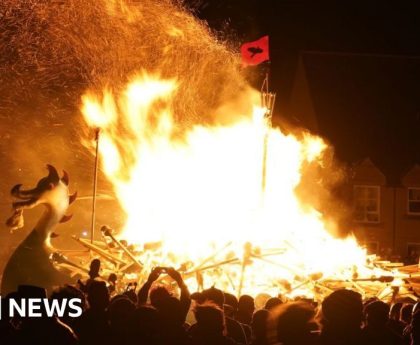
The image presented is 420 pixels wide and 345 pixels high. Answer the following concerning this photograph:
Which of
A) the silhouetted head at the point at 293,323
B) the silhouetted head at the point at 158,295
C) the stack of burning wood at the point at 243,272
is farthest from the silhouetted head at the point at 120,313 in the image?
the stack of burning wood at the point at 243,272

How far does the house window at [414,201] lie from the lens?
85.5 feet

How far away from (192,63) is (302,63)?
55.3 ft

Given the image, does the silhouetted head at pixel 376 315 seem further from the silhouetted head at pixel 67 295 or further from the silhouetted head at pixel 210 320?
the silhouetted head at pixel 67 295

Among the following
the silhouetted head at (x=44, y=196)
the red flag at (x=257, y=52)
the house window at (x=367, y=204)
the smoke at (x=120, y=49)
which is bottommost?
the silhouetted head at (x=44, y=196)

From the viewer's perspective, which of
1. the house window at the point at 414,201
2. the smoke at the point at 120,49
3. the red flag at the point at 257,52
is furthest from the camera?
the house window at the point at 414,201

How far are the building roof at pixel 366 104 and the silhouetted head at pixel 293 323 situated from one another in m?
23.8

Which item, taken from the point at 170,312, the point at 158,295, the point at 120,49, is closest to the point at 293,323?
the point at 170,312

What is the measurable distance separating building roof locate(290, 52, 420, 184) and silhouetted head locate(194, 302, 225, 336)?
2385cm

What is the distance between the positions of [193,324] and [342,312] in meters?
1.04

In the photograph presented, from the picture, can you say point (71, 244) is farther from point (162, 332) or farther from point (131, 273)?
point (162, 332)

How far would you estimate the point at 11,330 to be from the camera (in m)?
3.91

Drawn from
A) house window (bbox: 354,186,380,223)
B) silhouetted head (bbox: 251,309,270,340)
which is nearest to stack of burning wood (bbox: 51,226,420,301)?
silhouetted head (bbox: 251,309,270,340)

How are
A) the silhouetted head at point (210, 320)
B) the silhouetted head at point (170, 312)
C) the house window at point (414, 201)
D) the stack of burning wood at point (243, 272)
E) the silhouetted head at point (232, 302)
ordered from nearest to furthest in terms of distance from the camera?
the silhouetted head at point (210, 320)
the silhouetted head at point (170, 312)
the silhouetted head at point (232, 302)
the stack of burning wood at point (243, 272)
the house window at point (414, 201)

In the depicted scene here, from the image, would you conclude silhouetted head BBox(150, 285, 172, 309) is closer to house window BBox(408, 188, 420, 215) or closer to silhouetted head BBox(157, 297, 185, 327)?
silhouetted head BBox(157, 297, 185, 327)
